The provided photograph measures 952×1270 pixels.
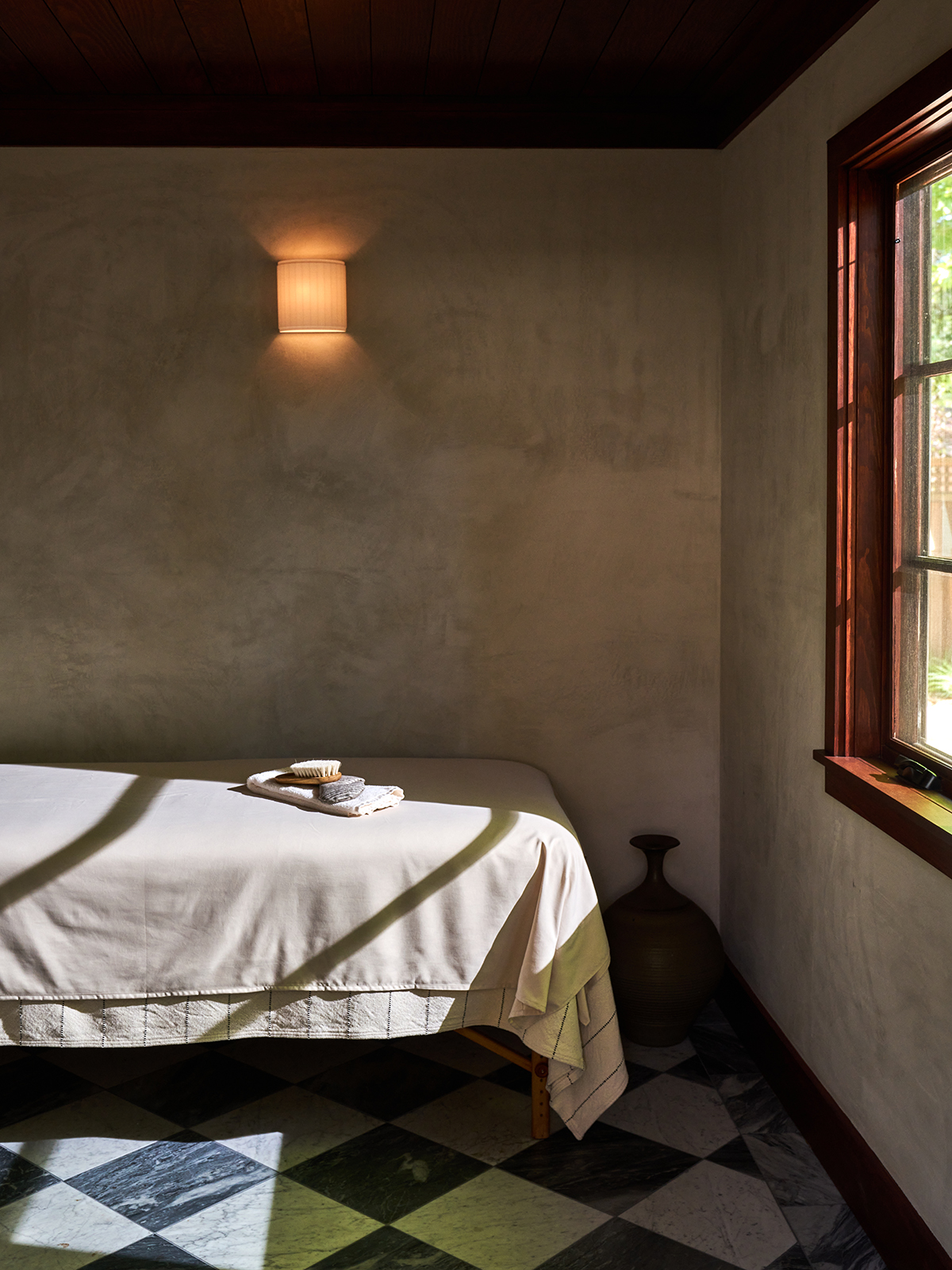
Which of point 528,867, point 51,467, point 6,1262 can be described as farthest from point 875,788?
point 51,467

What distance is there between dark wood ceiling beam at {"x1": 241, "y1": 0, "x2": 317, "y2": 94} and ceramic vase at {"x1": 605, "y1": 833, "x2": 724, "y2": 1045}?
2456 mm

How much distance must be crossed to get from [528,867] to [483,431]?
1392 mm

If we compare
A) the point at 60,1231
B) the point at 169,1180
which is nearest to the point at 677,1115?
the point at 169,1180

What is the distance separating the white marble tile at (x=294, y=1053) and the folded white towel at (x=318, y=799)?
667 millimetres

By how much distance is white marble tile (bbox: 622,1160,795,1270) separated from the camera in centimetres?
Answer: 207

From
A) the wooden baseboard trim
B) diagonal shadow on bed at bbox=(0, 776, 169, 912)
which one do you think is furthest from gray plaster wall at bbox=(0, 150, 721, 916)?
diagonal shadow on bed at bbox=(0, 776, 169, 912)

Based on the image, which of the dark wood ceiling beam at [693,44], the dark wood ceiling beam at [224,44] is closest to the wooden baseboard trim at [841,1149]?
the dark wood ceiling beam at [693,44]

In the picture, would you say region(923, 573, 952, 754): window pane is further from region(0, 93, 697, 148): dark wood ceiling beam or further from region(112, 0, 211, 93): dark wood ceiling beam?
region(112, 0, 211, 93): dark wood ceiling beam

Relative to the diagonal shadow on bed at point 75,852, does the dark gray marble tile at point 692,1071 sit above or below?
below

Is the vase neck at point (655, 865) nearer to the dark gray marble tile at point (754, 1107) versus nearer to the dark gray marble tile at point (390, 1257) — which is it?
the dark gray marble tile at point (754, 1107)

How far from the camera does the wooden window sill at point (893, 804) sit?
179cm

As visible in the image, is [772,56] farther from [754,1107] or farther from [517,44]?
[754,1107]

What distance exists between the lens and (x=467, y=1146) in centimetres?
243

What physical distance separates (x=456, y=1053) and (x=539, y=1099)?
1.55ft
